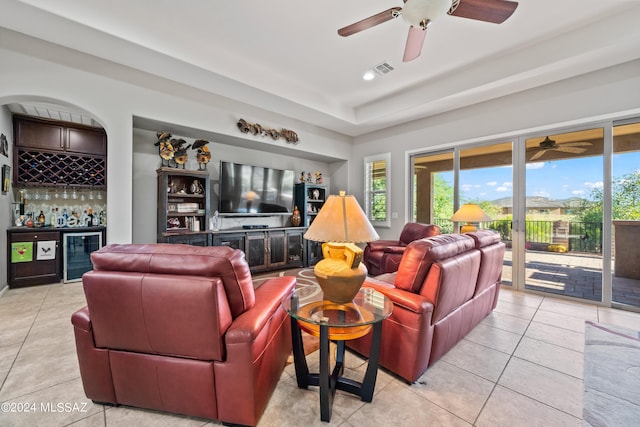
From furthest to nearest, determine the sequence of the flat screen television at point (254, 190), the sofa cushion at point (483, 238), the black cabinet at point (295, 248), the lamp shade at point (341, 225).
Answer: the black cabinet at point (295, 248), the flat screen television at point (254, 190), the sofa cushion at point (483, 238), the lamp shade at point (341, 225)

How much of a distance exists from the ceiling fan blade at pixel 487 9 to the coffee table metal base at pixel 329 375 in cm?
234

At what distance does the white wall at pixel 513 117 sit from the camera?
3.10 m

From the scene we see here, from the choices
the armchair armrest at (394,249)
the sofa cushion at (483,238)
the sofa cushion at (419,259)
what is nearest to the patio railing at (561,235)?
the armchair armrest at (394,249)

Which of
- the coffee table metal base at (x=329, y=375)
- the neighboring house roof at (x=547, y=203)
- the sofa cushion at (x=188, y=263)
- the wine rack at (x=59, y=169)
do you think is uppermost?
the wine rack at (x=59, y=169)

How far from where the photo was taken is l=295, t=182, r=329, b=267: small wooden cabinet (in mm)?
5398

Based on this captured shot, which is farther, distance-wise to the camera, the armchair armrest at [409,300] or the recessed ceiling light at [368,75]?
the recessed ceiling light at [368,75]

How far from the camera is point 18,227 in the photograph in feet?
12.2

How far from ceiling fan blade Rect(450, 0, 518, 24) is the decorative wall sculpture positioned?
125 inches

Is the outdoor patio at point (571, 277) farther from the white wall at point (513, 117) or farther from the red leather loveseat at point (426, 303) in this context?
the red leather loveseat at point (426, 303)

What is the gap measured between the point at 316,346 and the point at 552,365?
1.77 meters

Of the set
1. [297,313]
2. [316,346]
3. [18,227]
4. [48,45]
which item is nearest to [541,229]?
[316,346]

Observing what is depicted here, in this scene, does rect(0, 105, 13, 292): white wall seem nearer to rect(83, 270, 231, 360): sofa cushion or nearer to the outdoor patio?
rect(83, 270, 231, 360): sofa cushion

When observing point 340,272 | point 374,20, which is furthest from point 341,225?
point 374,20

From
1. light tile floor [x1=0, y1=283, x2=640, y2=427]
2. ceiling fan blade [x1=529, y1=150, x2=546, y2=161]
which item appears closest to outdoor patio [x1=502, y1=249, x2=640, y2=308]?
light tile floor [x1=0, y1=283, x2=640, y2=427]
